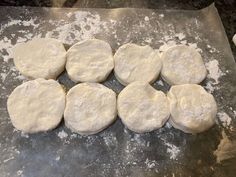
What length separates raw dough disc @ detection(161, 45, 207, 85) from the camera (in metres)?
1.36

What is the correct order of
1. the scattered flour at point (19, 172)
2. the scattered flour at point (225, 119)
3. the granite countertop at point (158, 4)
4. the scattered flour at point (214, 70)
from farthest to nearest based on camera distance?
the granite countertop at point (158, 4), the scattered flour at point (214, 70), the scattered flour at point (225, 119), the scattered flour at point (19, 172)

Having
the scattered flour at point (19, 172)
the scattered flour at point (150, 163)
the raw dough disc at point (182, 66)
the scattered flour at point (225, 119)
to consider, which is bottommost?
the scattered flour at point (150, 163)

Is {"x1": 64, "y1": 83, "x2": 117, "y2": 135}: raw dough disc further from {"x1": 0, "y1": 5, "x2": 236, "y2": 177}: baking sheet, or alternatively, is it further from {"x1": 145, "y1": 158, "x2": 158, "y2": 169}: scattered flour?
{"x1": 145, "y1": 158, "x2": 158, "y2": 169}: scattered flour

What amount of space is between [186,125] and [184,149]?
9cm

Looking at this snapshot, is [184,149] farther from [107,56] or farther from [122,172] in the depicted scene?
[107,56]

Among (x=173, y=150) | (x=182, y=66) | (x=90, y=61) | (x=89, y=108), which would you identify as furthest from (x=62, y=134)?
(x=182, y=66)

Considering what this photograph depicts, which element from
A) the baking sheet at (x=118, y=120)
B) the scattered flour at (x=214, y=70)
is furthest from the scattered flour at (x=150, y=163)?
the scattered flour at (x=214, y=70)

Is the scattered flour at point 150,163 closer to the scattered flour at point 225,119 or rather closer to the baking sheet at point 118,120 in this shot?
the baking sheet at point 118,120

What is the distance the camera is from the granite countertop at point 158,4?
1.57m

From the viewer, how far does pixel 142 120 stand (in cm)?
125

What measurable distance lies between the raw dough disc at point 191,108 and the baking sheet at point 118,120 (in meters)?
0.05

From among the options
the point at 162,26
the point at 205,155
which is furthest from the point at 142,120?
the point at 162,26

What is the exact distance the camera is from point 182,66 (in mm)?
1380

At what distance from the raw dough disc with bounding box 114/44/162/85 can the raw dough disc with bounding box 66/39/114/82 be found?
4 centimetres
